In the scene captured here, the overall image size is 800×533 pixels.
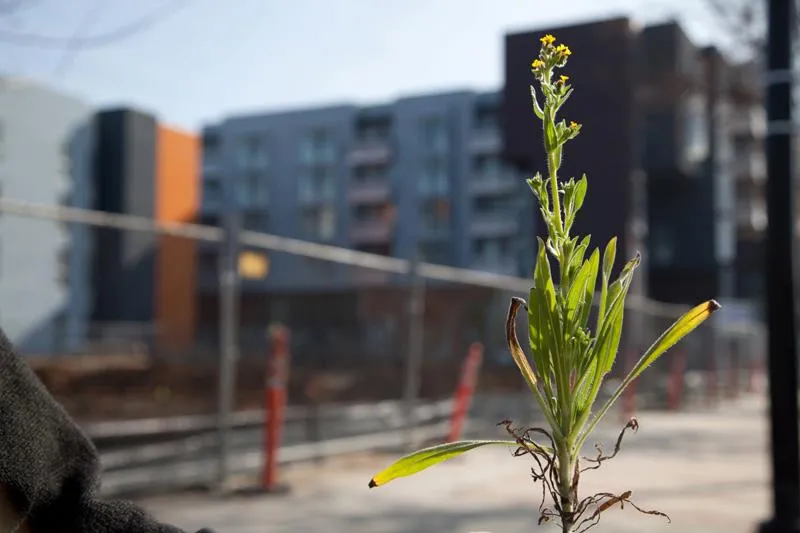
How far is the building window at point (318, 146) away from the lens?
2333 inches

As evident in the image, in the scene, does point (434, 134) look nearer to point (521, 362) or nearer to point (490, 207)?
point (490, 207)

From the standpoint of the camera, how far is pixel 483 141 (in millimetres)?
53562

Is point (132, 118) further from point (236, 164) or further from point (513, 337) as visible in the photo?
point (513, 337)

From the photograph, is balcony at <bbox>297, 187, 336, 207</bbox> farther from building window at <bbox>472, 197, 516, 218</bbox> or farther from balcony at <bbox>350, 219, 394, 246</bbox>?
building window at <bbox>472, 197, 516, 218</bbox>

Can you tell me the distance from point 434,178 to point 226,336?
165 ft

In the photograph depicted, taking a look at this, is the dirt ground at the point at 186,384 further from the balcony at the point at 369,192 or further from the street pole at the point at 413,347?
the balcony at the point at 369,192

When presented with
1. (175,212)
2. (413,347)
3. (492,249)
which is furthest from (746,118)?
(175,212)

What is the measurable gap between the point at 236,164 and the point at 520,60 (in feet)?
200

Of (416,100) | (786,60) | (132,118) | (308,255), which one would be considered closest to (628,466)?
(308,255)

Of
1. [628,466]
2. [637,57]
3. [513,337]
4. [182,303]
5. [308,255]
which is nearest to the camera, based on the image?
[513,337]

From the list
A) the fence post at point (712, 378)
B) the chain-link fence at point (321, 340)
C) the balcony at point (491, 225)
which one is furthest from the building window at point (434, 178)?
the fence post at point (712, 378)

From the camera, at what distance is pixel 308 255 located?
718cm

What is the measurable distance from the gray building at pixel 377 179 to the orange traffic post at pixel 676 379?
34.6 meters

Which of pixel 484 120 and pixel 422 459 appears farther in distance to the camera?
pixel 484 120
